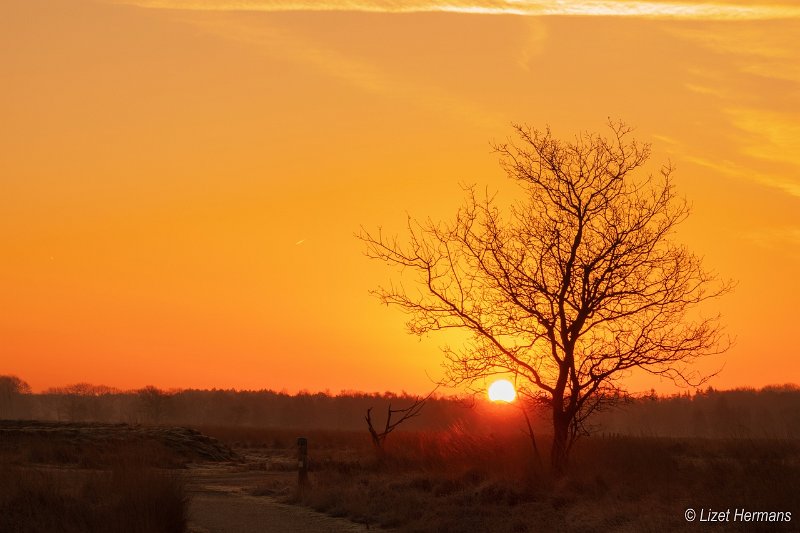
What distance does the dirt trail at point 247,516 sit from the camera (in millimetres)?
16969

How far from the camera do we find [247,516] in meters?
18.9

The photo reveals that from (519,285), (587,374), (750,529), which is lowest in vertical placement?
(750,529)

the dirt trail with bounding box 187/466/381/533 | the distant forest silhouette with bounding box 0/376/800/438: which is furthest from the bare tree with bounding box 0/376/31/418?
the dirt trail with bounding box 187/466/381/533

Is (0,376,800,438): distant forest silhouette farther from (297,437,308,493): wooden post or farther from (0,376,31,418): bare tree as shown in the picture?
(297,437,308,493): wooden post

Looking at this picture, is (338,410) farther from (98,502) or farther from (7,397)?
(98,502)

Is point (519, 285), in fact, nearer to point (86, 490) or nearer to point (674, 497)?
point (674, 497)

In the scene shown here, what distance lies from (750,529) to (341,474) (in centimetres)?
1534

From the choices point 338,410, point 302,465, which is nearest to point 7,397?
point 338,410

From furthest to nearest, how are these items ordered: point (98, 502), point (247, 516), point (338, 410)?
point (338, 410) < point (247, 516) < point (98, 502)

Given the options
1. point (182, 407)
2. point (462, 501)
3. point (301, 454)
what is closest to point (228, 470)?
point (301, 454)

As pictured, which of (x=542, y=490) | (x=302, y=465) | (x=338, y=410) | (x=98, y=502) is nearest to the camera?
(x=98, y=502)

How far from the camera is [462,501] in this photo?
745 inches

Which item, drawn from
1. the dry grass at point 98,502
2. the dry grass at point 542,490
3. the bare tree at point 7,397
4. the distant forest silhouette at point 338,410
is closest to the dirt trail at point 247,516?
the dry grass at point 542,490

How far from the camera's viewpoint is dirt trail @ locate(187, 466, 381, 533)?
1697 cm
